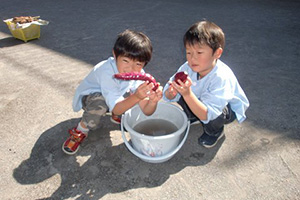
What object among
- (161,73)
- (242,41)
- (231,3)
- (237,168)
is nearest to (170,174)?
(237,168)

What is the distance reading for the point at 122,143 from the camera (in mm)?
2145

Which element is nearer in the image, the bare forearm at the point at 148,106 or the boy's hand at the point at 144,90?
the boy's hand at the point at 144,90

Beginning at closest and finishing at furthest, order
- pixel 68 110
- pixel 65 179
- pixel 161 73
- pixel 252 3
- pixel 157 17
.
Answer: pixel 65 179 < pixel 68 110 < pixel 161 73 < pixel 157 17 < pixel 252 3

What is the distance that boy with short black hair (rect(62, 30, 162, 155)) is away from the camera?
1.72m

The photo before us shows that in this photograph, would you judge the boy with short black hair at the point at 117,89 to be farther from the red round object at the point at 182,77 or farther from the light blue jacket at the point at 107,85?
the red round object at the point at 182,77

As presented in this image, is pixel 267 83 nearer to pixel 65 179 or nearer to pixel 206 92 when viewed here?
pixel 206 92

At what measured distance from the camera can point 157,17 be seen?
5.47 metres

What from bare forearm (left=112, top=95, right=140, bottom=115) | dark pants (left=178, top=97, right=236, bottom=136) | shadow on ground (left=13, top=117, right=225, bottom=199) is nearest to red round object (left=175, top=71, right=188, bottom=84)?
bare forearm (left=112, top=95, right=140, bottom=115)

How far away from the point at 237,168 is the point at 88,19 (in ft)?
15.2

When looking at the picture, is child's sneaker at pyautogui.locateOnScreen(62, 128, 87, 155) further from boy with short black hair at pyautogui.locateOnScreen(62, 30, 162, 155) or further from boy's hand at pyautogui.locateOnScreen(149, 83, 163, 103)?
boy's hand at pyautogui.locateOnScreen(149, 83, 163, 103)

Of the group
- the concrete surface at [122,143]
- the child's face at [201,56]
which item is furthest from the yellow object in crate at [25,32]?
the child's face at [201,56]

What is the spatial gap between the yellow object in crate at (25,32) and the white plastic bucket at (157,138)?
10.1ft

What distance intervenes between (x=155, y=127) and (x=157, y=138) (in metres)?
0.49

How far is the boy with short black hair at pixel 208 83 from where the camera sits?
1.66 metres
